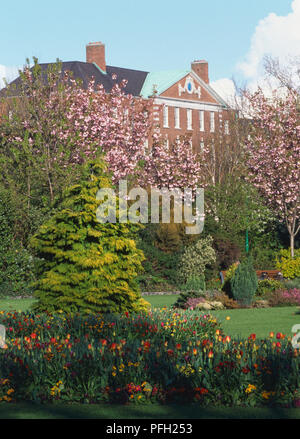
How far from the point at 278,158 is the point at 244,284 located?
13648mm

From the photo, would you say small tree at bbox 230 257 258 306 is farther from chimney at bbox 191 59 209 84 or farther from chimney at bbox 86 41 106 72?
chimney at bbox 191 59 209 84

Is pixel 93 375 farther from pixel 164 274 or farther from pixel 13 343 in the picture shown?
pixel 164 274

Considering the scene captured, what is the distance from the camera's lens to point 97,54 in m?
59.8

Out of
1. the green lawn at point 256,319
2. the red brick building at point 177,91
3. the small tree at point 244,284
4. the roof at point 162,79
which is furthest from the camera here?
the roof at point 162,79

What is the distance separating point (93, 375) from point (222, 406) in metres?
1.45

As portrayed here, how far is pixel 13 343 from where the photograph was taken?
937 cm

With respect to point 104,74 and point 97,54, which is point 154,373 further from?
point 97,54

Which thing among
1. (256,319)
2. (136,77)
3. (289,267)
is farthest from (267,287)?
(136,77)

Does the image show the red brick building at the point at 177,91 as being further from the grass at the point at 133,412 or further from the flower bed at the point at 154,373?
the grass at the point at 133,412

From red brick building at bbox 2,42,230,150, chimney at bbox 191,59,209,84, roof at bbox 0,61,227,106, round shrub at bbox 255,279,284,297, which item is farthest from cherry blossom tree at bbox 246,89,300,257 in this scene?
chimney at bbox 191,59,209,84

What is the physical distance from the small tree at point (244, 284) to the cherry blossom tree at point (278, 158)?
10685mm

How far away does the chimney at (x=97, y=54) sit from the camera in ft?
195

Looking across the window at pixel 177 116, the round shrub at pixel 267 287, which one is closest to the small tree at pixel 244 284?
the round shrub at pixel 267 287
